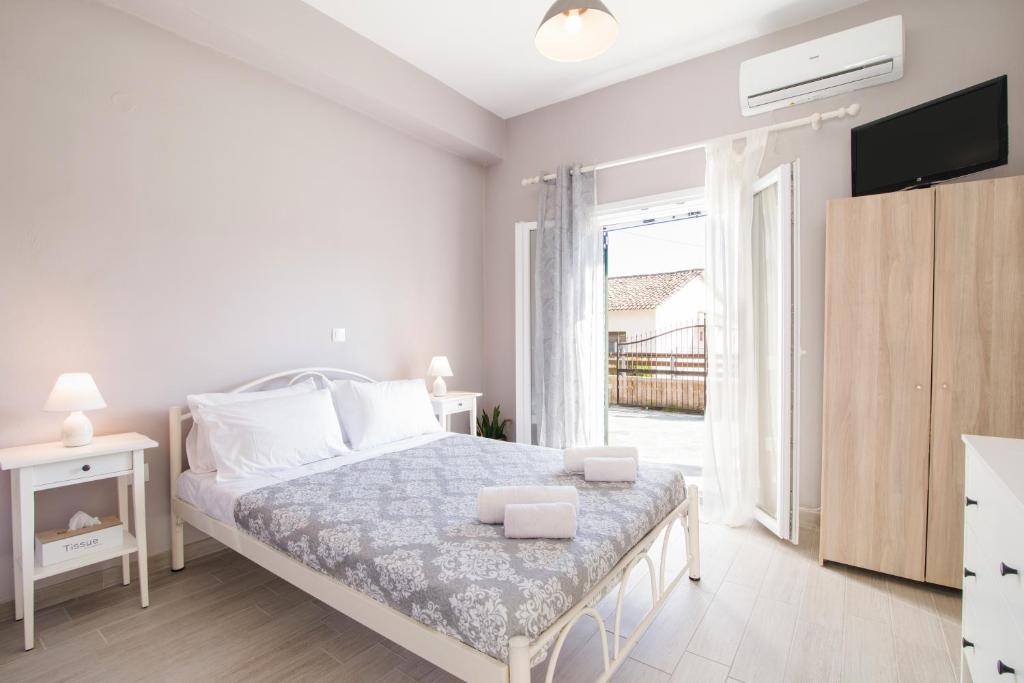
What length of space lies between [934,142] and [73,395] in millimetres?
4118

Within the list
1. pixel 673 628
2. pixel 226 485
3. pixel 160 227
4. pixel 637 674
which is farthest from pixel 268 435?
pixel 673 628

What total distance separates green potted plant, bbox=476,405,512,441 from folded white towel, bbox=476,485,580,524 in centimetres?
257

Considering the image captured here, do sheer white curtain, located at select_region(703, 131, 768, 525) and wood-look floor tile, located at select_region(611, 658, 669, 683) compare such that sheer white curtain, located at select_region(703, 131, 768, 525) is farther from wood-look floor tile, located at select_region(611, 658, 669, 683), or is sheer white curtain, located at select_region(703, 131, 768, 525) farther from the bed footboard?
wood-look floor tile, located at select_region(611, 658, 669, 683)

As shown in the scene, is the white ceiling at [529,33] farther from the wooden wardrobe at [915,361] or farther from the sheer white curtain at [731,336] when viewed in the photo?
the wooden wardrobe at [915,361]

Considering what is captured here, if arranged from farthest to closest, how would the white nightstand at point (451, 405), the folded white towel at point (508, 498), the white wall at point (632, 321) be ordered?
1. the white wall at point (632, 321)
2. the white nightstand at point (451, 405)
3. the folded white towel at point (508, 498)

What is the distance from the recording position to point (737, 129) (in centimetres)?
322

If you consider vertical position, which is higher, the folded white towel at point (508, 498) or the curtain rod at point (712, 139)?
the curtain rod at point (712, 139)

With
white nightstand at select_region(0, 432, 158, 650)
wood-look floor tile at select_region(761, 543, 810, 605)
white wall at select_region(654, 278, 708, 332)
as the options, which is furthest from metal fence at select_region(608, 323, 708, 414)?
white nightstand at select_region(0, 432, 158, 650)

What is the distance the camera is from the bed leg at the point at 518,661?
3.86ft

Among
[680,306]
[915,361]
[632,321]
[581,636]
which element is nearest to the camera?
[581,636]

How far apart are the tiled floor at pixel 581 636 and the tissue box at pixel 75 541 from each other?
306mm

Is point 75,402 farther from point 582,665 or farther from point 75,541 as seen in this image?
point 582,665

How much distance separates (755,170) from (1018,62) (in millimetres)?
1249

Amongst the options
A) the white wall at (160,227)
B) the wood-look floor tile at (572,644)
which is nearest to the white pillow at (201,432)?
the white wall at (160,227)
